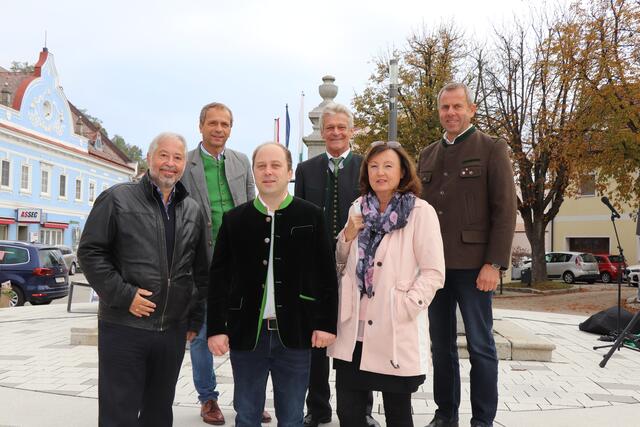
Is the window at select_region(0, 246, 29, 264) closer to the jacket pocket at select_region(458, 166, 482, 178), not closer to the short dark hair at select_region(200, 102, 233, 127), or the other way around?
the short dark hair at select_region(200, 102, 233, 127)

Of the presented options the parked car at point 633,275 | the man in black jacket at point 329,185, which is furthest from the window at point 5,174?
the parked car at point 633,275

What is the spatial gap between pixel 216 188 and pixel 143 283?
145cm

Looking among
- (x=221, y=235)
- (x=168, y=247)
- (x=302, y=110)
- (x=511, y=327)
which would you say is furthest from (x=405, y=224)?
(x=302, y=110)

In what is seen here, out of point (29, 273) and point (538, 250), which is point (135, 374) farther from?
point (538, 250)

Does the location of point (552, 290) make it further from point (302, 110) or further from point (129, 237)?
point (129, 237)

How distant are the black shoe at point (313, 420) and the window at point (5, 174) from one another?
32.5 meters

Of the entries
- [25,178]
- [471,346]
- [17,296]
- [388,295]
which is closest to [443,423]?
[471,346]

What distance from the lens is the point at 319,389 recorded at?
13.5 feet

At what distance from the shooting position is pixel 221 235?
305 cm

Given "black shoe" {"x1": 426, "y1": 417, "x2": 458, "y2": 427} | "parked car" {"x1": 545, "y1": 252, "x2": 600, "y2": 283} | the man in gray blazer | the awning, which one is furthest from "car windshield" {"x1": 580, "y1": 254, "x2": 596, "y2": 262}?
the awning

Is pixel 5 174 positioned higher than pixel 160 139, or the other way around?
pixel 5 174

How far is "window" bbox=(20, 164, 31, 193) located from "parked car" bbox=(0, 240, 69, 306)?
2185 centimetres

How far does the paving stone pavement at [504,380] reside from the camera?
469 cm

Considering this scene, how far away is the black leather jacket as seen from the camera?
2.83 metres
